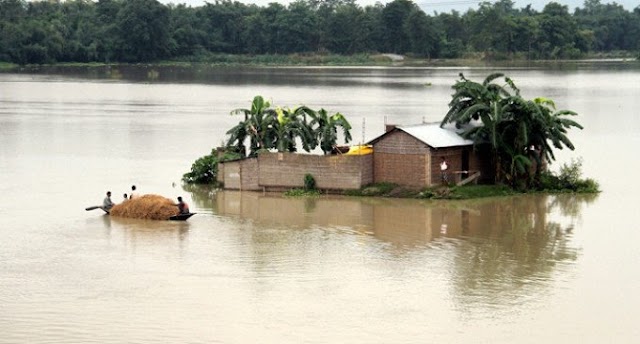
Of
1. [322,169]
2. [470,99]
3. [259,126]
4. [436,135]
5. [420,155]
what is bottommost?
[322,169]

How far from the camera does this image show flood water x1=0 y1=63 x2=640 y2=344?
49.2ft

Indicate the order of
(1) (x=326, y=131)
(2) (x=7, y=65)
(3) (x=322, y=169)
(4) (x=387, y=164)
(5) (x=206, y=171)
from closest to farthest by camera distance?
(4) (x=387, y=164)
(3) (x=322, y=169)
(1) (x=326, y=131)
(5) (x=206, y=171)
(2) (x=7, y=65)

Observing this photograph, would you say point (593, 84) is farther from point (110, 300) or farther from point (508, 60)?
point (110, 300)

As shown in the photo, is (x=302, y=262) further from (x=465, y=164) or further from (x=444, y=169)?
(x=465, y=164)

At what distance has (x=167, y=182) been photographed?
89.4 ft

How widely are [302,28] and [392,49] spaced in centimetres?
918

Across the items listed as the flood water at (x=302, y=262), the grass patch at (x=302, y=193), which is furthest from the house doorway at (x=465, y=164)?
the grass patch at (x=302, y=193)

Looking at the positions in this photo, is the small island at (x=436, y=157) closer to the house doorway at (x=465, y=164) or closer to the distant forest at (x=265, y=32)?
the house doorway at (x=465, y=164)

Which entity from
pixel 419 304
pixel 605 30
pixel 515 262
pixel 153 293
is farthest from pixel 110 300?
pixel 605 30

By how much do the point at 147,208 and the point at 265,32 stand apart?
3565 inches

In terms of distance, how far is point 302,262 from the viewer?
18562 millimetres

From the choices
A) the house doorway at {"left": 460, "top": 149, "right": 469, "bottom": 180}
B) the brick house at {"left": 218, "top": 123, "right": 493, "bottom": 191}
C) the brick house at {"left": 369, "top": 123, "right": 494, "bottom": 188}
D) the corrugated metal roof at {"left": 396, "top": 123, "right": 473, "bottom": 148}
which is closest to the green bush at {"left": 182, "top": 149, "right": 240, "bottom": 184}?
the brick house at {"left": 218, "top": 123, "right": 493, "bottom": 191}

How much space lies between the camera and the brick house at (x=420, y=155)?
77.9 ft

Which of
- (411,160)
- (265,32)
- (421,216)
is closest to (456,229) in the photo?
(421,216)
